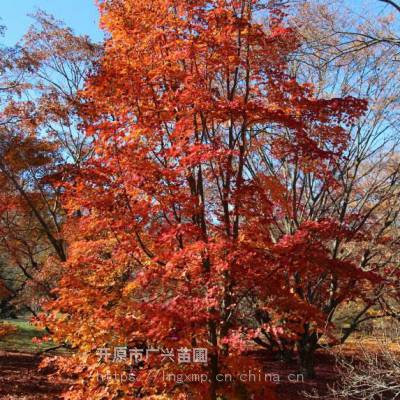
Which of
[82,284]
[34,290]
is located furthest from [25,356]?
[82,284]

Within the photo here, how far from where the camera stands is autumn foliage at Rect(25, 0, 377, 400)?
577cm

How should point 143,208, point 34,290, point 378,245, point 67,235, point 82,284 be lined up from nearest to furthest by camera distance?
point 143,208 < point 82,284 < point 378,245 < point 67,235 < point 34,290

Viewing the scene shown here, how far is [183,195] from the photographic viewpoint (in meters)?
6.41

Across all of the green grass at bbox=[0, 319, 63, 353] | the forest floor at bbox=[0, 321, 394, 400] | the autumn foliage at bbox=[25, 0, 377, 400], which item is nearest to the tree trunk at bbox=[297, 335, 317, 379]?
the forest floor at bbox=[0, 321, 394, 400]

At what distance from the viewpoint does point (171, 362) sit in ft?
19.6

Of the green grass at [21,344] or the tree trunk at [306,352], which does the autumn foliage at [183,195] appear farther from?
the green grass at [21,344]

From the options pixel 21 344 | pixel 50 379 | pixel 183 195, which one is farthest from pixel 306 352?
pixel 21 344

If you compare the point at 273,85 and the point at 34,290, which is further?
the point at 34,290

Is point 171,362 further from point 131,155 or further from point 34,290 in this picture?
point 34,290

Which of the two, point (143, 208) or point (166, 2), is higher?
point (166, 2)

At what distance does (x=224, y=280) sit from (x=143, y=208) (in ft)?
5.43

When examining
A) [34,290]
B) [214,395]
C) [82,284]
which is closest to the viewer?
[214,395]

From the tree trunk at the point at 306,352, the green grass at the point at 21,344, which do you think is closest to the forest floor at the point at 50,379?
the tree trunk at the point at 306,352

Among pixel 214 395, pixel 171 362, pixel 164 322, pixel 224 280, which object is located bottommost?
pixel 214 395
